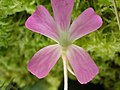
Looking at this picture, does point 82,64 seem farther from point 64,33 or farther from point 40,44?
point 40,44

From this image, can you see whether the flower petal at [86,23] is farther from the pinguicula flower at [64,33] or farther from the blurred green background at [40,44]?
the blurred green background at [40,44]

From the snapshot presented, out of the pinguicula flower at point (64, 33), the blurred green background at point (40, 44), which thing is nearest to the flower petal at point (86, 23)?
the pinguicula flower at point (64, 33)

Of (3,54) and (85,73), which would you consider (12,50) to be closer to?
(3,54)

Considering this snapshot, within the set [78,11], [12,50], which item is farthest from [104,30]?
[12,50]

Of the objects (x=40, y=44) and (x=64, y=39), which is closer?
(x=64, y=39)

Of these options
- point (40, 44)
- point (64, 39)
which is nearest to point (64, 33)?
point (64, 39)

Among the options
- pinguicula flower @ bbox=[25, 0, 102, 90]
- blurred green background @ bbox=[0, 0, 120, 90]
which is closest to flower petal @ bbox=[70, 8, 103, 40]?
pinguicula flower @ bbox=[25, 0, 102, 90]
